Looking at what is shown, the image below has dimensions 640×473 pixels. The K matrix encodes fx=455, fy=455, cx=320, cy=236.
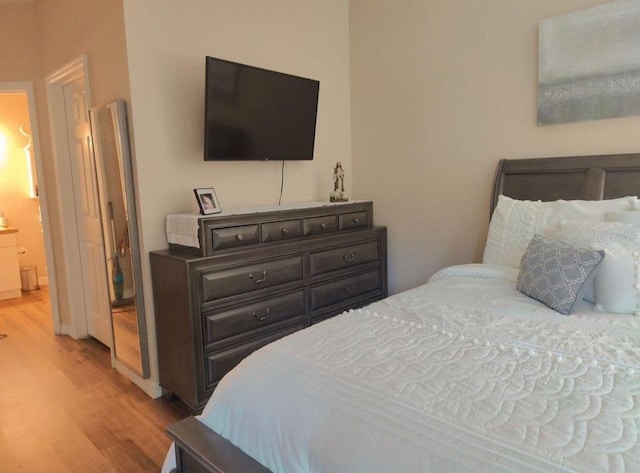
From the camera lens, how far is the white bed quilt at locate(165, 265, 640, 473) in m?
0.96

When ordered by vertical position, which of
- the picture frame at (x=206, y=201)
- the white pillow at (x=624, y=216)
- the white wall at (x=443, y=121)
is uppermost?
the white wall at (x=443, y=121)

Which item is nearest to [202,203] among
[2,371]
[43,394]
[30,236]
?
[43,394]

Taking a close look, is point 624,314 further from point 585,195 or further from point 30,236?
point 30,236

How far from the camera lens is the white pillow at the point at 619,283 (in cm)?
176

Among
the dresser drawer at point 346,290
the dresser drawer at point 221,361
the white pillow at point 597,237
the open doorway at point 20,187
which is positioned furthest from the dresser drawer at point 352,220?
the open doorway at point 20,187

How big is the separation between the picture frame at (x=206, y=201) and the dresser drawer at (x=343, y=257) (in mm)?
715

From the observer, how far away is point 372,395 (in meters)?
1.18

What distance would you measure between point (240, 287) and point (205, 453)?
4.31 feet

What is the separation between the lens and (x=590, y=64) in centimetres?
260

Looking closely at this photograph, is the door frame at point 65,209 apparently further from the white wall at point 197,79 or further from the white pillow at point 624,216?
the white pillow at point 624,216

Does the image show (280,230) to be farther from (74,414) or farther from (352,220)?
(74,414)

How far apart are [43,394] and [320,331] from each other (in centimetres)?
230

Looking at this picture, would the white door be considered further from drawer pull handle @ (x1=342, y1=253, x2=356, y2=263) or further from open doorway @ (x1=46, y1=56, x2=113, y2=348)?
drawer pull handle @ (x1=342, y1=253, x2=356, y2=263)

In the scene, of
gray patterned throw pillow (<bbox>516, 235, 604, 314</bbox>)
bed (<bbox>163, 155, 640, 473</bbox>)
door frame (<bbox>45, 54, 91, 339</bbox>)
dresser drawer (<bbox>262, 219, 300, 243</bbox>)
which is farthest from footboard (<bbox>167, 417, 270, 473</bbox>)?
door frame (<bbox>45, 54, 91, 339</bbox>)
